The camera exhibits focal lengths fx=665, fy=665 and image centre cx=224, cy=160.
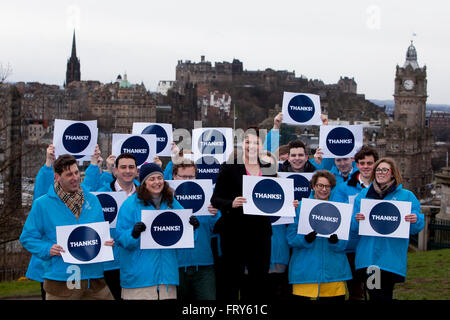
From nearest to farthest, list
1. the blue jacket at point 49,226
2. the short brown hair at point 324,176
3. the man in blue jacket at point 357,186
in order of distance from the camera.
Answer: the blue jacket at point 49,226
the short brown hair at point 324,176
the man in blue jacket at point 357,186

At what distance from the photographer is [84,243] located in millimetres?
5895

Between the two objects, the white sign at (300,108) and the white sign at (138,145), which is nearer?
the white sign at (138,145)

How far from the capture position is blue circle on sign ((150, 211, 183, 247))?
6102 millimetres

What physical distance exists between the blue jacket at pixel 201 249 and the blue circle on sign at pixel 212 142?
5.99ft

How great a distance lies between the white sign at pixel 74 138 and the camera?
26.8 ft

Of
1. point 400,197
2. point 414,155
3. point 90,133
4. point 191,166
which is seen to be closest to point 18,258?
point 90,133

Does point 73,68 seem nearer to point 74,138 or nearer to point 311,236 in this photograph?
point 74,138

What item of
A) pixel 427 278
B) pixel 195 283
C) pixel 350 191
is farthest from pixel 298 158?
pixel 427 278

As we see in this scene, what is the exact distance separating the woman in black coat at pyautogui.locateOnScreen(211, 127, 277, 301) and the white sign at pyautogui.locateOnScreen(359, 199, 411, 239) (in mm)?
995

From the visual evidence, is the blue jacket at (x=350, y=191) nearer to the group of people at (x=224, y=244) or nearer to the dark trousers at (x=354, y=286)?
the group of people at (x=224, y=244)

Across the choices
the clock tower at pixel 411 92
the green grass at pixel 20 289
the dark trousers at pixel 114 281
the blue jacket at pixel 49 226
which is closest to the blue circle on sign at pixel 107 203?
the dark trousers at pixel 114 281

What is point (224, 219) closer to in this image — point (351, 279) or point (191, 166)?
point (191, 166)

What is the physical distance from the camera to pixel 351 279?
22.8 ft
